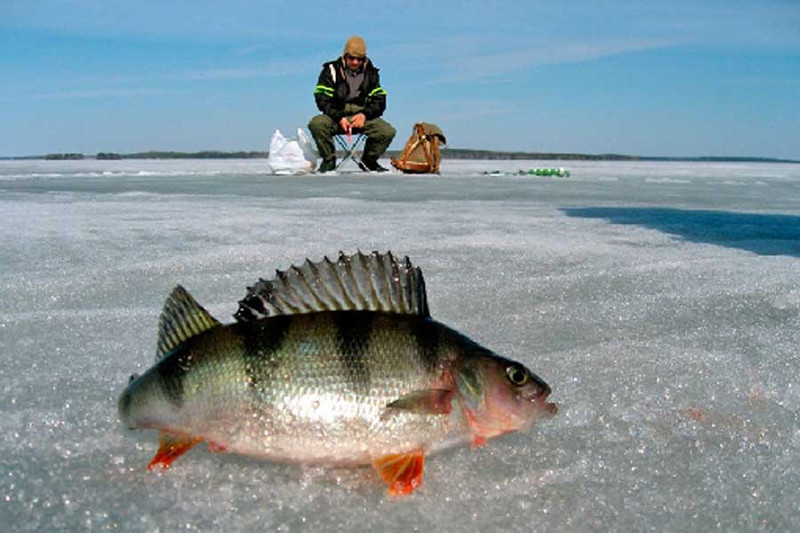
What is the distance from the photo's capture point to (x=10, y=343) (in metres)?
2.54

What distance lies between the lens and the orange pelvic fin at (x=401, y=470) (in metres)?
1.53

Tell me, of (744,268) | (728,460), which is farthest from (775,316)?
(728,460)

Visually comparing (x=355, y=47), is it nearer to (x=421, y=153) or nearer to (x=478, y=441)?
(x=421, y=153)

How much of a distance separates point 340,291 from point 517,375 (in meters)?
0.47

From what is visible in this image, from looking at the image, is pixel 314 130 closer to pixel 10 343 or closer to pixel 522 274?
pixel 522 274

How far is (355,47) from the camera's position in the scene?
14.5 meters

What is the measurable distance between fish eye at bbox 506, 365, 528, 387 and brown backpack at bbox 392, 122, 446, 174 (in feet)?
49.2

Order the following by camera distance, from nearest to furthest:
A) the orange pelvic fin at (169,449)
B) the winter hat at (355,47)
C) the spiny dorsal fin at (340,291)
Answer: the orange pelvic fin at (169,449) → the spiny dorsal fin at (340,291) → the winter hat at (355,47)

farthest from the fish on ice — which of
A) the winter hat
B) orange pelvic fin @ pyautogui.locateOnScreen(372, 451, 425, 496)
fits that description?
the winter hat

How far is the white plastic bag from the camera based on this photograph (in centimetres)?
1585

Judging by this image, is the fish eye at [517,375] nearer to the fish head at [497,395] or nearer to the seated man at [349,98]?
the fish head at [497,395]

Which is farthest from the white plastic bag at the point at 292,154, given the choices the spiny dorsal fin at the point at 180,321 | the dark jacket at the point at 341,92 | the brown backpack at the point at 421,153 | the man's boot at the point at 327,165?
the spiny dorsal fin at the point at 180,321

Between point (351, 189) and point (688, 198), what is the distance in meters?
5.07

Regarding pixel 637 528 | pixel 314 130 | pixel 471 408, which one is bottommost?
pixel 637 528
